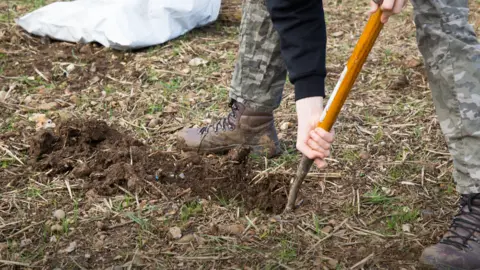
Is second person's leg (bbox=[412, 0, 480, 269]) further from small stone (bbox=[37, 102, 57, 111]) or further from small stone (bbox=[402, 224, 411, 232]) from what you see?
small stone (bbox=[37, 102, 57, 111])

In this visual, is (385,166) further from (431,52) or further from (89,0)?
(89,0)

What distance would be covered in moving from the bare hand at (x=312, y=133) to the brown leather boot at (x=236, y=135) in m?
0.84

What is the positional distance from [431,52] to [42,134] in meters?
1.80

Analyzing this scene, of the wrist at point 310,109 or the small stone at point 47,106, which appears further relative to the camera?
the small stone at point 47,106

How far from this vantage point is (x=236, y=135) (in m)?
3.10

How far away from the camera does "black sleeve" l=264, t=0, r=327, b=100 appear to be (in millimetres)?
2105

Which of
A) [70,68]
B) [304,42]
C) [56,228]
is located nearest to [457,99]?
[304,42]

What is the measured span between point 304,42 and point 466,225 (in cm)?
90

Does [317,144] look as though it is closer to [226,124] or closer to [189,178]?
[189,178]

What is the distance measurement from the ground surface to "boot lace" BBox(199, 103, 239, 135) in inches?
5.5

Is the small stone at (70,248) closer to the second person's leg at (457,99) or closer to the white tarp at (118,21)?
the second person's leg at (457,99)

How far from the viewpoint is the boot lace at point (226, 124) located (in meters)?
3.11

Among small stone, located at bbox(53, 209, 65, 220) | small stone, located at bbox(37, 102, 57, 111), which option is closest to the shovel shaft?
small stone, located at bbox(53, 209, 65, 220)

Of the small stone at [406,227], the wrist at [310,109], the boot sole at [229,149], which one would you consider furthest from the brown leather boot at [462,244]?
the boot sole at [229,149]
